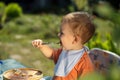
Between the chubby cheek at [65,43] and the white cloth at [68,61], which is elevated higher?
the chubby cheek at [65,43]

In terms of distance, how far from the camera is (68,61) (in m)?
1.90

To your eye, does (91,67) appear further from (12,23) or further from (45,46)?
(12,23)

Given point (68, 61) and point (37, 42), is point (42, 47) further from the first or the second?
point (68, 61)

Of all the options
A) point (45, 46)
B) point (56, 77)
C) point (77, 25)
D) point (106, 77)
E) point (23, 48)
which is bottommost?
point (23, 48)

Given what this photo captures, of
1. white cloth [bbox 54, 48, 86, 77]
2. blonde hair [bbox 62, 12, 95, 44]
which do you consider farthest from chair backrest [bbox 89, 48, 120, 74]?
blonde hair [bbox 62, 12, 95, 44]

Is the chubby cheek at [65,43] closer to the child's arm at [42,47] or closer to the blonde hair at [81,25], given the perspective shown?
the blonde hair at [81,25]

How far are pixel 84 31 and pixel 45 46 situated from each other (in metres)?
0.33

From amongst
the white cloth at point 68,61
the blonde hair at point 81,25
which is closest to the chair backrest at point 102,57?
the white cloth at point 68,61

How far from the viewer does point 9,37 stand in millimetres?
8062

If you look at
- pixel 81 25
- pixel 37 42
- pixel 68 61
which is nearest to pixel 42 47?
pixel 37 42

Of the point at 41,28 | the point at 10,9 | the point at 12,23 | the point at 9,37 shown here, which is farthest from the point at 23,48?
the point at 10,9

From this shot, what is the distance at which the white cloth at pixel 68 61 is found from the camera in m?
1.87

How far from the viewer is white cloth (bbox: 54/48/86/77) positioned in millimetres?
1865

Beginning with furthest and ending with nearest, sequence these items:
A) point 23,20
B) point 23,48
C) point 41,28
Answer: point 23,20, point 41,28, point 23,48
